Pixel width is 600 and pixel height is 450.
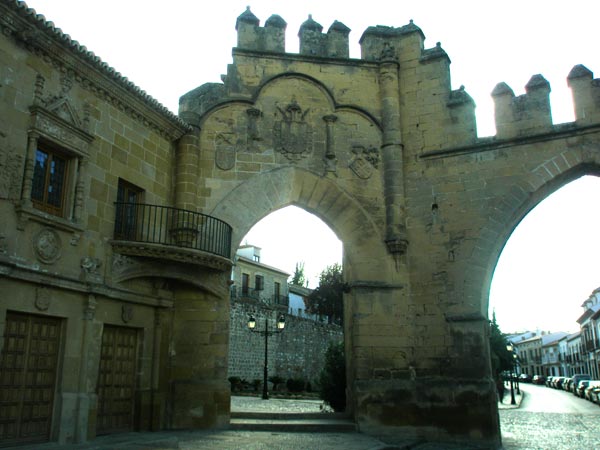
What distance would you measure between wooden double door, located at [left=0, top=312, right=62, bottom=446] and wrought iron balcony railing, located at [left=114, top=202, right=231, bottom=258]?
2.28 metres

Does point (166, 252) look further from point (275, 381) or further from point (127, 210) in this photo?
point (275, 381)

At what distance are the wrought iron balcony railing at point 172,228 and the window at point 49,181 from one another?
120 cm

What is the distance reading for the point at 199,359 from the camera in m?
10.8

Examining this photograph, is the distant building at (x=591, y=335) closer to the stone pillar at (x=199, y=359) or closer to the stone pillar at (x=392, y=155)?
the stone pillar at (x=392, y=155)

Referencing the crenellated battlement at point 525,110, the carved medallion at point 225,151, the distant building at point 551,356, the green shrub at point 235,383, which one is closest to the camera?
the crenellated battlement at point 525,110

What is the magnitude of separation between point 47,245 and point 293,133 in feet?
18.7

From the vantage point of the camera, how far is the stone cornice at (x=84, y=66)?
320 inches

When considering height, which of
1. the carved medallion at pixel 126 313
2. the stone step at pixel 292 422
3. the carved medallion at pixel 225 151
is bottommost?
the stone step at pixel 292 422

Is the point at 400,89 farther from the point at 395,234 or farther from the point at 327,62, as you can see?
the point at 395,234

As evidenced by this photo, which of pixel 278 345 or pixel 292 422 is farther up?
pixel 278 345

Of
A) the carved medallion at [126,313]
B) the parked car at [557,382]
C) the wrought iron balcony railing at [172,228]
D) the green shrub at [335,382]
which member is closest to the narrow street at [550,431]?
the green shrub at [335,382]

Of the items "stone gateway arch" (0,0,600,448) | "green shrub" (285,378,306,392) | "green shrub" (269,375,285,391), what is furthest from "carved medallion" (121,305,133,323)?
"green shrub" (269,375,285,391)

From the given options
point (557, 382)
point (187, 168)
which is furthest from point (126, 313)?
point (557, 382)

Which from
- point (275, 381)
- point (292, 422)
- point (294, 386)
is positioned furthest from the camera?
point (275, 381)
